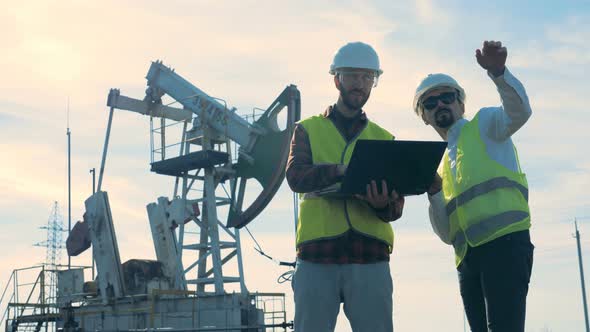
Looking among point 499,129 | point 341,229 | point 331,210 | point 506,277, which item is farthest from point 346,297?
point 499,129

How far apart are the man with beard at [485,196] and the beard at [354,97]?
55cm

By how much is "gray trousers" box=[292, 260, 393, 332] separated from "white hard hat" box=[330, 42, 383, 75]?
120cm

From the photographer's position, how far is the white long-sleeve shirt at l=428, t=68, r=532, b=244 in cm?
506

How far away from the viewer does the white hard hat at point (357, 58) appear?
525cm

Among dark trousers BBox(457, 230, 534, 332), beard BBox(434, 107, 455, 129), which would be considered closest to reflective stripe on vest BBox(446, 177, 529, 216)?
dark trousers BBox(457, 230, 534, 332)

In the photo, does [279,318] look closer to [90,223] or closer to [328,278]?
[90,223]

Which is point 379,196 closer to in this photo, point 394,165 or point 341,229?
point 394,165

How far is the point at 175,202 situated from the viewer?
101 feet

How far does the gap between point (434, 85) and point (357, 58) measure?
0.69m

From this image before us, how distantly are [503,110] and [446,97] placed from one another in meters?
0.54

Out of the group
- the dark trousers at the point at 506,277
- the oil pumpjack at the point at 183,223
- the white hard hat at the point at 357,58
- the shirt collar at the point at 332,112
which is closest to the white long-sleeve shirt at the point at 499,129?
the dark trousers at the point at 506,277

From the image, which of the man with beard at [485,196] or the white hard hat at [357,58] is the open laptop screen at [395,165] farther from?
the white hard hat at [357,58]

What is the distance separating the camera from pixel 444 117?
5707 mm

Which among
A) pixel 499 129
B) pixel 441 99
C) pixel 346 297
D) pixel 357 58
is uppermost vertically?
pixel 357 58
